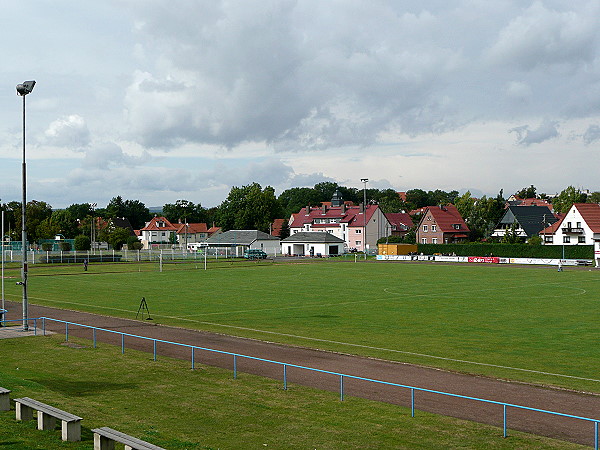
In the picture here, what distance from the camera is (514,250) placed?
10794 cm

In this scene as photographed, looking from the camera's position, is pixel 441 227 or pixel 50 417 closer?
pixel 50 417

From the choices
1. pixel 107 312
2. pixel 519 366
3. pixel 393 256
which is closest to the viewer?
pixel 519 366

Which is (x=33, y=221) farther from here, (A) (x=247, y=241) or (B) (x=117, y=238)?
(A) (x=247, y=241)

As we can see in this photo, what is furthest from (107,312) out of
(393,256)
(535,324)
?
(393,256)

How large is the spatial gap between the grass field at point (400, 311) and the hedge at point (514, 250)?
30884 millimetres

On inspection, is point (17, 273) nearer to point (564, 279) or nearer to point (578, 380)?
point (564, 279)

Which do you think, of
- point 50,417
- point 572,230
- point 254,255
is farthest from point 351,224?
point 50,417

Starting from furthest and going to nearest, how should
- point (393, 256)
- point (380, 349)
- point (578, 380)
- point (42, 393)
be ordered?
point (393, 256)
point (380, 349)
point (578, 380)
point (42, 393)

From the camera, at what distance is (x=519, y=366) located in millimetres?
24391

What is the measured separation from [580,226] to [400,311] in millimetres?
90077

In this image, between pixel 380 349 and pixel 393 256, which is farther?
pixel 393 256

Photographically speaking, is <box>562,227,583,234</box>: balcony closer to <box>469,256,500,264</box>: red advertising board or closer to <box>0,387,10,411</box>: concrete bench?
<box>469,256,500,264</box>: red advertising board

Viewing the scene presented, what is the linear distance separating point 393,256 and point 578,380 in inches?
3723

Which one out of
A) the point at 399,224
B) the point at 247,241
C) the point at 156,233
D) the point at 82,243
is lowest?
the point at 247,241
